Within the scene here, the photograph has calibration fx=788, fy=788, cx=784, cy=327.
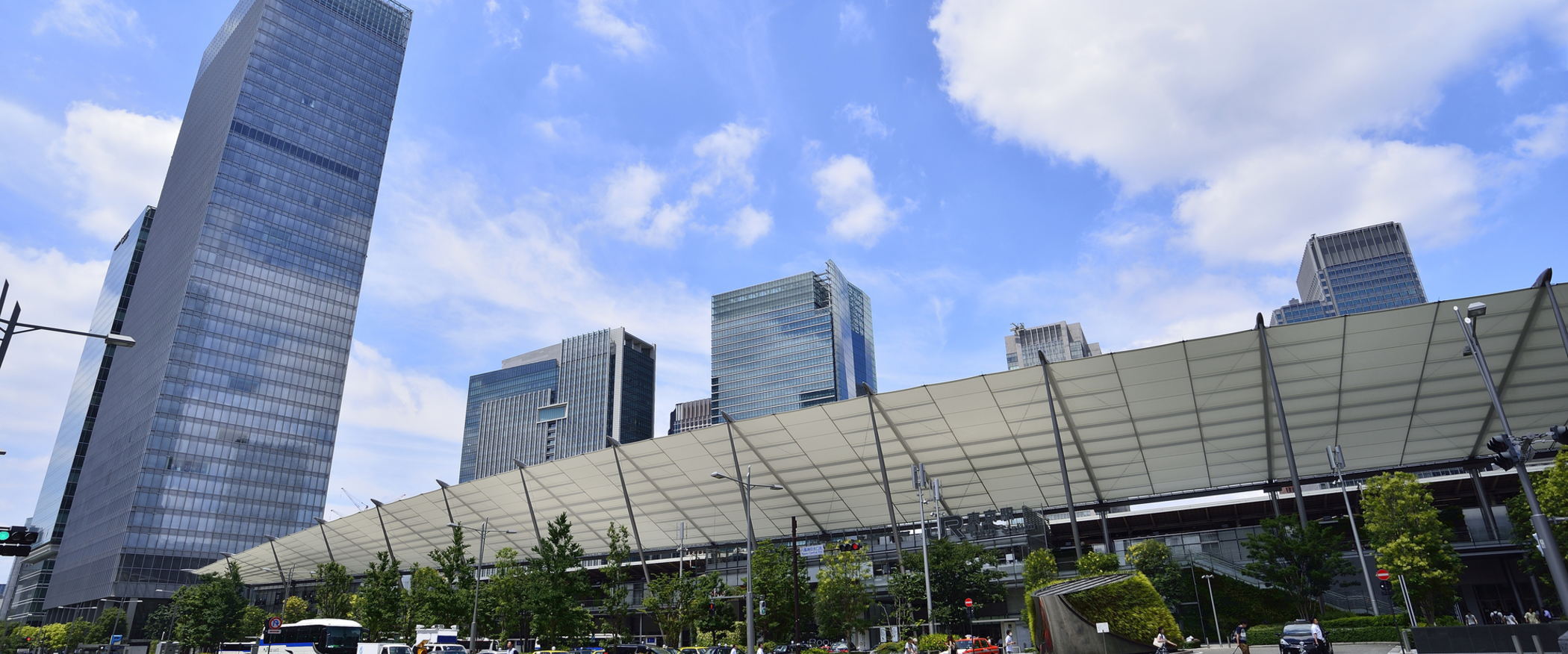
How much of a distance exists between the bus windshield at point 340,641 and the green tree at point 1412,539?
5083 cm

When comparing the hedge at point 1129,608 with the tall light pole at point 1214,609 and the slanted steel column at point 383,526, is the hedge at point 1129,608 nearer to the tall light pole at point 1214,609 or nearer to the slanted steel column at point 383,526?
the tall light pole at point 1214,609

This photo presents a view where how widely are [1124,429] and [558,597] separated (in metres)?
36.6

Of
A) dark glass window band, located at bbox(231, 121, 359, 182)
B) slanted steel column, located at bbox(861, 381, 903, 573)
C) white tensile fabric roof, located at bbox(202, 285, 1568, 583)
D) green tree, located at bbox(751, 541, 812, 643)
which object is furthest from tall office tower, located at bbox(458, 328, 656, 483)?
slanted steel column, located at bbox(861, 381, 903, 573)

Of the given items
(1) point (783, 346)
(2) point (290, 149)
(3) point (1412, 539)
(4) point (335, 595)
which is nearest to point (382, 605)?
(4) point (335, 595)

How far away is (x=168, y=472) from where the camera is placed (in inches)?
4232

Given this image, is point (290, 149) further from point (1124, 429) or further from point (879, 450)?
point (1124, 429)

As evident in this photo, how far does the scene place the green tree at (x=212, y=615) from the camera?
75688 mm

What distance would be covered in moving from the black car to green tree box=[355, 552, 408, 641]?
189ft

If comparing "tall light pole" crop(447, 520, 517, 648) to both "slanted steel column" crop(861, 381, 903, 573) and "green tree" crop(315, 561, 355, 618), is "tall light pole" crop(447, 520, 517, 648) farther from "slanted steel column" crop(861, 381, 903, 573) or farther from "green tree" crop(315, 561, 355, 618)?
"slanted steel column" crop(861, 381, 903, 573)

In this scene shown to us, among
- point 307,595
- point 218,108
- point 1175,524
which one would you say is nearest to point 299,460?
point 307,595

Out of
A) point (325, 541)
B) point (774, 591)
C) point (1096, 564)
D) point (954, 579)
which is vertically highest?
point (325, 541)

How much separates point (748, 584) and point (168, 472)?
109782mm

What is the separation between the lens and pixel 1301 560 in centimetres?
3806

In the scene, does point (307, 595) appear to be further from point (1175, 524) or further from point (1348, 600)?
point (1348, 600)
